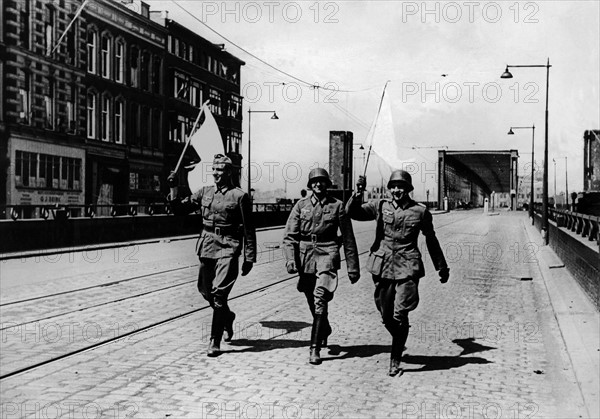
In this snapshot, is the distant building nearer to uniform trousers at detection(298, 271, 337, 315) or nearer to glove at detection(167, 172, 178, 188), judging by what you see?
glove at detection(167, 172, 178, 188)

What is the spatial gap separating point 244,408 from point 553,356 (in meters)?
3.76

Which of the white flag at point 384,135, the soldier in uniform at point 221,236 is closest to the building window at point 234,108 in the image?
the white flag at point 384,135

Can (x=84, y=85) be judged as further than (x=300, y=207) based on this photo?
Yes

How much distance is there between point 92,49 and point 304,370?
3307cm

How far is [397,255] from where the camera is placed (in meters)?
6.52

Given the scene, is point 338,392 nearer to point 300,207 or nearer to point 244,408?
point 244,408

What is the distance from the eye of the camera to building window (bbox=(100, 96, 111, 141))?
3772 centimetres

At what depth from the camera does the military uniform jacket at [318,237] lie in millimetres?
7004

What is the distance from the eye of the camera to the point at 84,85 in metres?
35.3

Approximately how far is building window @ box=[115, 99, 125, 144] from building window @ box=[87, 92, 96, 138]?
2.43m

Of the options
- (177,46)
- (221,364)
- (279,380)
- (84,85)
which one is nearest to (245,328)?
(221,364)

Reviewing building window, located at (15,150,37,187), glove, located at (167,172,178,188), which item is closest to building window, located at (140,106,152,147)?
building window, located at (15,150,37,187)

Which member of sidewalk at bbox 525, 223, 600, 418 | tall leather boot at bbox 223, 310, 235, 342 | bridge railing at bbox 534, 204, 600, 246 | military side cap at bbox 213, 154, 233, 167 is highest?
military side cap at bbox 213, 154, 233, 167

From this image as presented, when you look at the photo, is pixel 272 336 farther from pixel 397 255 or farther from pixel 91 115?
pixel 91 115
